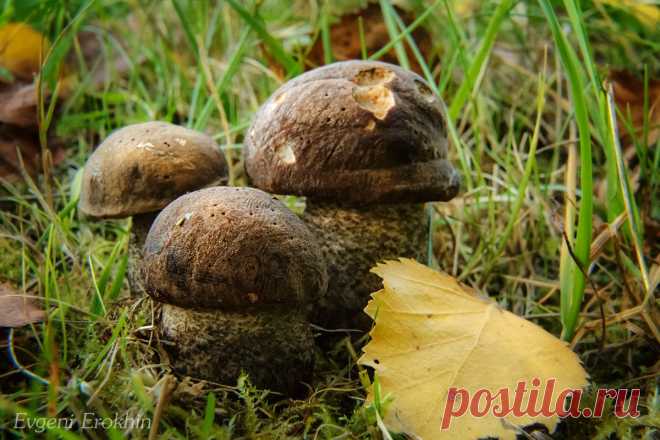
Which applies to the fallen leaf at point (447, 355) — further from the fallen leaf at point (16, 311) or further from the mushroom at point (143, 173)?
the fallen leaf at point (16, 311)

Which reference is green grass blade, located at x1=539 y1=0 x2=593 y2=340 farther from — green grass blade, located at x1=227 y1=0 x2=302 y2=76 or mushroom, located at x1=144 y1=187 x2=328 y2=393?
green grass blade, located at x1=227 y1=0 x2=302 y2=76

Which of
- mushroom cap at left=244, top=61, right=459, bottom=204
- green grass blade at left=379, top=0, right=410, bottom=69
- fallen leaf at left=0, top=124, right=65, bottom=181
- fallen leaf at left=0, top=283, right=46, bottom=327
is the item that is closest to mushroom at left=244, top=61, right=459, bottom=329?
mushroom cap at left=244, top=61, right=459, bottom=204

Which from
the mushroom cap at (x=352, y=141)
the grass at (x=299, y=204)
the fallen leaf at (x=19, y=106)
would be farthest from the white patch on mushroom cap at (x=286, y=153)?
the fallen leaf at (x=19, y=106)

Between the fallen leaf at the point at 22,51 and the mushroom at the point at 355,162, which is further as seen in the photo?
the fallen leaf at the point at 22,51

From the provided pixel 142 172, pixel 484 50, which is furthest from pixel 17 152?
pixel 484 50

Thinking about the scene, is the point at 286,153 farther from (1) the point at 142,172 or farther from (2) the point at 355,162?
(1) the point at 142,172

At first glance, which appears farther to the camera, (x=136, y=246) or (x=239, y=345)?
(x=136, y=246)

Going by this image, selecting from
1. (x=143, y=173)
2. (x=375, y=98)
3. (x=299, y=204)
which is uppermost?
(x=375, y=98)
